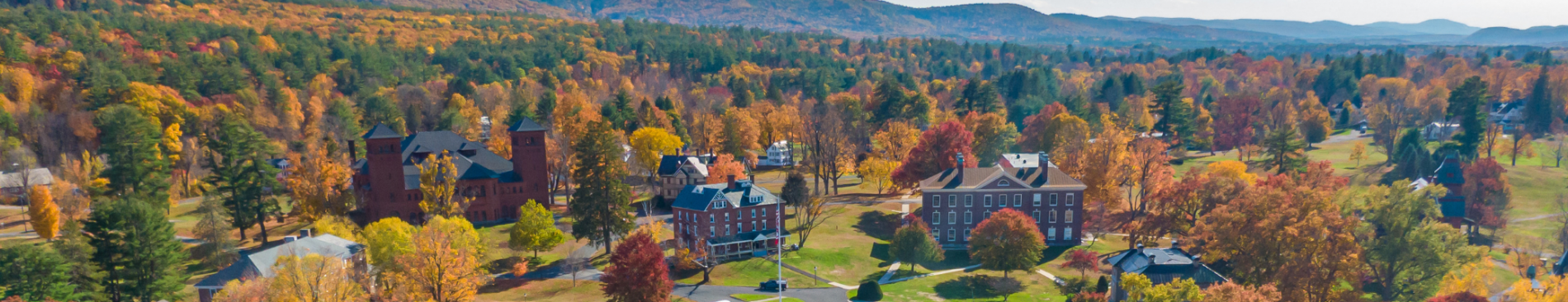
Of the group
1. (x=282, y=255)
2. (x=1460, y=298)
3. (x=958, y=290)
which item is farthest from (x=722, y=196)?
(x=1460, y=298)

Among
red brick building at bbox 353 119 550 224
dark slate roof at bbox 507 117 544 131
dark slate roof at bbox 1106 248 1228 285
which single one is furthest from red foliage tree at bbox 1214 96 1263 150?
red brick building at bbox 353 119 550 224

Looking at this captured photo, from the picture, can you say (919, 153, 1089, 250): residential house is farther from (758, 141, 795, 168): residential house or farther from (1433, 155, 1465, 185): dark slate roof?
(758, 141, 795, 168): residential house

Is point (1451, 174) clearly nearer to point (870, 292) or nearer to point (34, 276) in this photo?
point (870, 292)

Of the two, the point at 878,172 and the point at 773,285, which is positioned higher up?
the point at 878,172

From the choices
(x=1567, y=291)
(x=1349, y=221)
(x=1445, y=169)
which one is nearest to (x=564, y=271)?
(x=1349, y=221)

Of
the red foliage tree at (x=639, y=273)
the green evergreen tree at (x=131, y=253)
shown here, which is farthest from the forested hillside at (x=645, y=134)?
the red foliage tree at (x=639, y=273)

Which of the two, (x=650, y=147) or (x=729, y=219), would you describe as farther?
(x=650, y=147)
